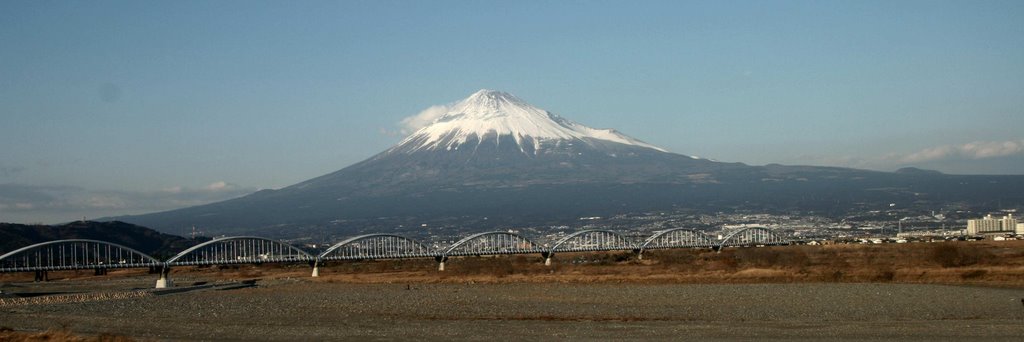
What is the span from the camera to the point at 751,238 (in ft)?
509

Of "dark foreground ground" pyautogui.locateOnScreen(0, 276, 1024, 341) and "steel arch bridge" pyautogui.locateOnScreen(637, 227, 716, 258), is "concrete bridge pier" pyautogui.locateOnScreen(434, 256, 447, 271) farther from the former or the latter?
"dark foreground ground" pyautogui.locateOnScreen(0, 276, 1024, 341)

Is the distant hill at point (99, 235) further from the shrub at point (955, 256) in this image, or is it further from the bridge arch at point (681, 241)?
the shrub at point (955, 256)

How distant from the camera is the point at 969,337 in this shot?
31438 mm

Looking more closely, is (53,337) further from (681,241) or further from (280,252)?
(681,241)

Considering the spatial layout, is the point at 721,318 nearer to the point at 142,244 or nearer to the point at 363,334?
the point at 363,334

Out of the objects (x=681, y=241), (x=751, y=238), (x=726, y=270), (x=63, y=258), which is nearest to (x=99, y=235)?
(x=63, y=258)

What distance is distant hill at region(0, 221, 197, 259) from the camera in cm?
15988

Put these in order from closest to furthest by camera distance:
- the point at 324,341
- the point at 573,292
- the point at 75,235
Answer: the point at 324,341, the point at 573,292, the point at 75,235

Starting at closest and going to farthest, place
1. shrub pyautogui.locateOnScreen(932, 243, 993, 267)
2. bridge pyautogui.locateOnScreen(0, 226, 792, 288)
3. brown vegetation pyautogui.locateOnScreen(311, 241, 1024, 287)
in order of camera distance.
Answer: brown vegetation pyautogui.locateOnScreen(311, 241, 1024, 287)
shrub pyautogui.locateOnScreen(932, 243, 993, 267)
bridge pyautogui.locateOnScreen(0, 226, 792, 288)

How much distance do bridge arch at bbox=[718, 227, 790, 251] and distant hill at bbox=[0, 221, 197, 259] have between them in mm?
70820

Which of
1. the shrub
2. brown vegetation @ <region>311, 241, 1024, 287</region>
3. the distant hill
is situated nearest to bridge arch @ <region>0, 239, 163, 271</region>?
brown vegetation @ <region>311, 241, 1024, 287</region>

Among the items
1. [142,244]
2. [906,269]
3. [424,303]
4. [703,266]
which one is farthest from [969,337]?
[142,244]

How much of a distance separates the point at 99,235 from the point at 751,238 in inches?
3599

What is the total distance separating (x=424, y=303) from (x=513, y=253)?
7291 cm
